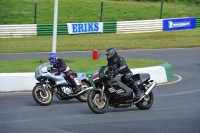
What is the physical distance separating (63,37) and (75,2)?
1206 cm

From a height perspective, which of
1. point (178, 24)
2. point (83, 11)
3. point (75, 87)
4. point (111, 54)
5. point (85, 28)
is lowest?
Result: point (75, 87)

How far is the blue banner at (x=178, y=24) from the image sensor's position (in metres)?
39.0

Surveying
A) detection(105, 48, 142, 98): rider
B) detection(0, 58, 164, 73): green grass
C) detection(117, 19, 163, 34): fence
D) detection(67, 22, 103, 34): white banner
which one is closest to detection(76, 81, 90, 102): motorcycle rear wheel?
detection(105, 48, 142, 98): rider

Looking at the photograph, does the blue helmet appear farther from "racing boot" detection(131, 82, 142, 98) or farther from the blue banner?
the blue banner

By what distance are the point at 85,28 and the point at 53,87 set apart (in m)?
22.3

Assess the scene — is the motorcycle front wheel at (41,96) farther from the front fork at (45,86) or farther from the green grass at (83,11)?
the green grass at (83,11)

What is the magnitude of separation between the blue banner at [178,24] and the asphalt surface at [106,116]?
21211 mm

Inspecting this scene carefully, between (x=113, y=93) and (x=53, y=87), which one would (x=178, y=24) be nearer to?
(x=53, y=87)

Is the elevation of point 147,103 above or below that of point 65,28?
below

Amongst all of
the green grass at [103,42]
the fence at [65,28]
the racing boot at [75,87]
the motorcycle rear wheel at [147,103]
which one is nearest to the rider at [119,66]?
the motorcycle rear wheel at [147,103]

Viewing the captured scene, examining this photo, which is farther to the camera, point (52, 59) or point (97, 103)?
point (52, 59)

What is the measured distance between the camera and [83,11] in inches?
1764

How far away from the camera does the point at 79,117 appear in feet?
40.0

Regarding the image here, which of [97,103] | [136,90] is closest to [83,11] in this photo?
[136,90]
